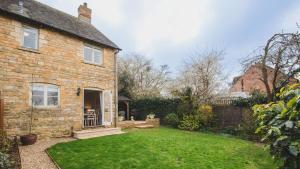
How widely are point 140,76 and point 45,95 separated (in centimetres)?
1891

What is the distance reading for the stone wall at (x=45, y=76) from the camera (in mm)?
8854

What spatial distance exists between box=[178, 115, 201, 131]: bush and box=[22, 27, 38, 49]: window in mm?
10787

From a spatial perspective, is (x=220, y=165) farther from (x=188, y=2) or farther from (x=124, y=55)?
(x=124, y=55)

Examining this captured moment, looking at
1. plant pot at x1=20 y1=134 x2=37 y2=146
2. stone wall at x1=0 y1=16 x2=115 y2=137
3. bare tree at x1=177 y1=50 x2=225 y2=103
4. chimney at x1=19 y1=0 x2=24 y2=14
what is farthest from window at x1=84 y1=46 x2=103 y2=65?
bare tree at x1=177 y1=50 x2=225 y2=103

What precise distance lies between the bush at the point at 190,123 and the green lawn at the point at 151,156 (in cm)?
576

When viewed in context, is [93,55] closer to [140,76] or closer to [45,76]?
[45,76]

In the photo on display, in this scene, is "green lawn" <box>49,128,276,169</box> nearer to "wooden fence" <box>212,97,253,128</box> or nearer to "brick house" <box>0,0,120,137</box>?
"brick house" <box>0,0,120,137</box>

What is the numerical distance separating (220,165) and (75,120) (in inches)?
315

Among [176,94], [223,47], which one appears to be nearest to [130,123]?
[176,94]

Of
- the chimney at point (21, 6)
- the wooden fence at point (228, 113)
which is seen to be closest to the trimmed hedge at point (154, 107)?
the wooden fence at point (228, 113)

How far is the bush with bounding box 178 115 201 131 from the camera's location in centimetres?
1468

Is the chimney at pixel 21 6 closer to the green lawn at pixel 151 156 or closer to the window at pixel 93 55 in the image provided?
the window at pixel 93 55

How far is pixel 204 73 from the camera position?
1938 centimetres

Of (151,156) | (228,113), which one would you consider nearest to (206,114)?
(228,113)
